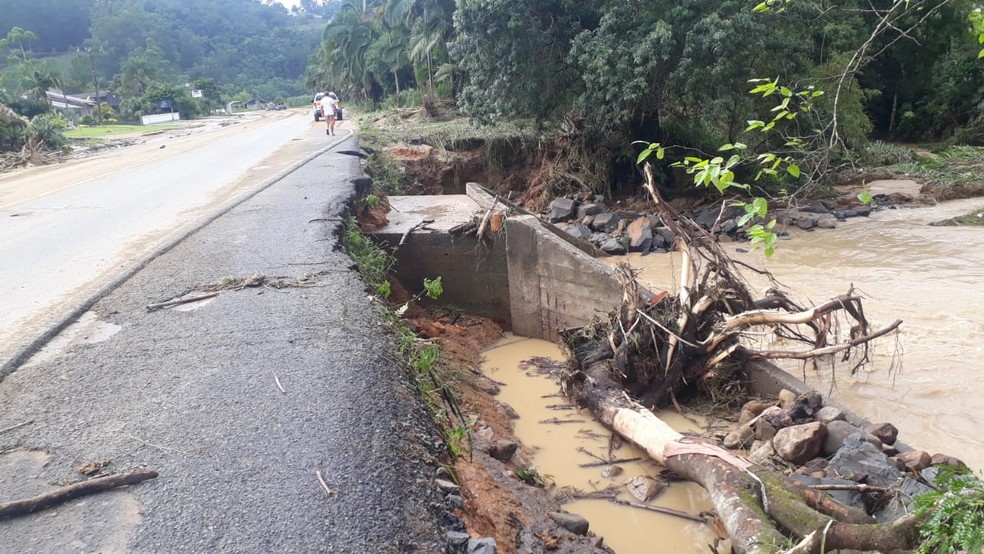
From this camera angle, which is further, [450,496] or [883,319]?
[883,319]

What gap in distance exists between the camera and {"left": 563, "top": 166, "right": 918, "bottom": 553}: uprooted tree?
5.34 meters

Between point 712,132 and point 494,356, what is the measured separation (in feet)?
30.5

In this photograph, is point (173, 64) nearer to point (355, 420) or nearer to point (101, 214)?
point (101, 214)

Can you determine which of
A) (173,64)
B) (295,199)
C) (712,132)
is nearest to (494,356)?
(295,199)

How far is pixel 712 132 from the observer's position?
1573 cm

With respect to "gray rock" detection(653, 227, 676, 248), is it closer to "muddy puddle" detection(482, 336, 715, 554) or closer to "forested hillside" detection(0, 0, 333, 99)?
"muddy puddle" detection(482, 336, 715, 554)

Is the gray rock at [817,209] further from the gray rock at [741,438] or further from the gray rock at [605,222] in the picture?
the gray rock at [741,438]

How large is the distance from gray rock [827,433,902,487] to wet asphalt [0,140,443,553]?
3172 millimetres

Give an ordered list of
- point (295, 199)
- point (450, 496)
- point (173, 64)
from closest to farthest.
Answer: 1. point (450, 496)
2. point (295, 199)
3. point (173, 64)

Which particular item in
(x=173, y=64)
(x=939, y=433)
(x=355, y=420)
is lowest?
(x=939, y=433)

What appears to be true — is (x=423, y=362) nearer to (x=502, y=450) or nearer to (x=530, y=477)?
(x=502, y=450)

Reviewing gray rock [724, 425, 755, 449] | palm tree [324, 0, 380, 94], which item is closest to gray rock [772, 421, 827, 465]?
gray rock [724, 425, 755, 449]

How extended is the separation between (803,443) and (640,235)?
9067mm

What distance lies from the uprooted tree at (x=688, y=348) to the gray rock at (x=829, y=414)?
0.56m
